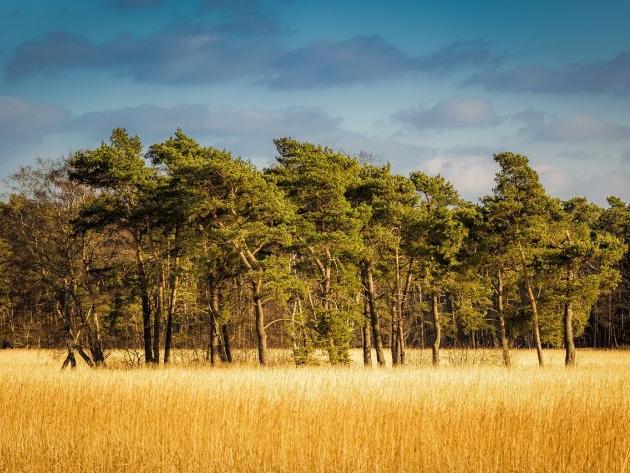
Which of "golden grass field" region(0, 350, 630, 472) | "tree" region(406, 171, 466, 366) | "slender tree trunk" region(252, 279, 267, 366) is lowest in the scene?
"golden grass field" region(0, 350, 630, 472)

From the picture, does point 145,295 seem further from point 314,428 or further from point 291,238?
point 314,428

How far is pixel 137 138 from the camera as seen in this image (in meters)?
29.0

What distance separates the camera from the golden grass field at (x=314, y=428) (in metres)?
6.88

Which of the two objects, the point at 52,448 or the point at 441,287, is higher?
the point at 441,287

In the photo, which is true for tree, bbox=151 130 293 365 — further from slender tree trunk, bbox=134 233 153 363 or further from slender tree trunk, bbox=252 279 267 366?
slender tree trunk, bbox=134 233 153 363

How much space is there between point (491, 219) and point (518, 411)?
17.5m

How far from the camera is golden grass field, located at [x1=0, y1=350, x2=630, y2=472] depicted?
688cm

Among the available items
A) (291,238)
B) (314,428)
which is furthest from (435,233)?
(314,428)

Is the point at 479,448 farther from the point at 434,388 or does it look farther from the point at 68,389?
the point at 68,389

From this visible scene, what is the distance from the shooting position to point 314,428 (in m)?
8.45

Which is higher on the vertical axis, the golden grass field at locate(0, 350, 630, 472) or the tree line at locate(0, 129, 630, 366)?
the tree line at locate(0, 129, 630, 366)

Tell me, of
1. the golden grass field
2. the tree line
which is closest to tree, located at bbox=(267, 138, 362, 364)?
the tree line

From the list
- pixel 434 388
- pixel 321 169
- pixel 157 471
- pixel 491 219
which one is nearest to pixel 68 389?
pixel 157 471

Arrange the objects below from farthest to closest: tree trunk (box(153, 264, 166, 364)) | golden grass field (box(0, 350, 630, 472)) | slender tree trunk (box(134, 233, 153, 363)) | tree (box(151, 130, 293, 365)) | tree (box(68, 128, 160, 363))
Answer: tree trunk (box(153, 264, 166, 364)) < slender tree trunk (box(134, 233, 153, 363)) < tree (box(68, 128, 160, 363)) < tree (box(151, 130, 293, 365)) < golden grass field (box(0, 350, 630, 472))
